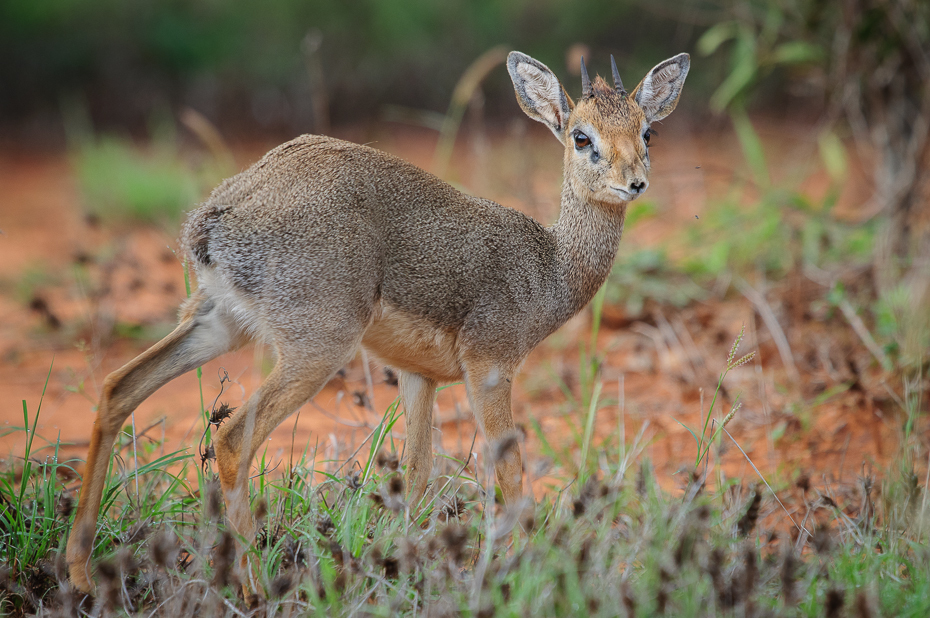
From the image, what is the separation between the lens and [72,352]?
605 centimetres

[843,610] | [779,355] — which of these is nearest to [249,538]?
[843,610]

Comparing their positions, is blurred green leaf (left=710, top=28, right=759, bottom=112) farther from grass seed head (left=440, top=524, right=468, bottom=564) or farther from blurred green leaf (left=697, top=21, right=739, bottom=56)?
grass seed head (left=440, top=524, right=468, bottom=564)

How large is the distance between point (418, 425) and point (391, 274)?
740 millimetres

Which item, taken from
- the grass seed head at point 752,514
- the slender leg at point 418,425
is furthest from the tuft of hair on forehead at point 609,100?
the grass seed head at point 752,514

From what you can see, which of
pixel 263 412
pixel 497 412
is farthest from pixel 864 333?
pixel 263 412

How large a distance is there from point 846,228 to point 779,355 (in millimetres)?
1387

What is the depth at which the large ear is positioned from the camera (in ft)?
12.7

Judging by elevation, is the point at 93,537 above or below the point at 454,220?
below

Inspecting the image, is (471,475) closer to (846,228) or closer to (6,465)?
(6,465)

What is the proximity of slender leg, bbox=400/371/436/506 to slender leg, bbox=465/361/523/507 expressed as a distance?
0.76ft

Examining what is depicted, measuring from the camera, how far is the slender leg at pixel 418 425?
12.1 ft

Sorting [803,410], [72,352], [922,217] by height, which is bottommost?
[72,352]

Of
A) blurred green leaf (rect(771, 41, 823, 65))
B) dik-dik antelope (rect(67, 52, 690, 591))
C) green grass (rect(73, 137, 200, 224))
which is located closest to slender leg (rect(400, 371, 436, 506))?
dik-dik antelope (rect(67, 52, 690, 591))

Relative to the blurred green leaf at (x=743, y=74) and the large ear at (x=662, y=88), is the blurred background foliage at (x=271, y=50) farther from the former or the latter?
the large ear at (x=662, y=88)
